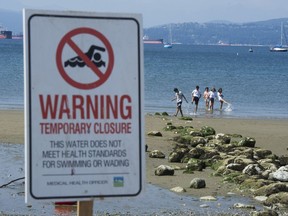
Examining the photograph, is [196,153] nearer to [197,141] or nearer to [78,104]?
[197,141]

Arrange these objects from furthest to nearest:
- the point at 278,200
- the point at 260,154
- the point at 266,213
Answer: the point at 260,154 < the point at 278,200 < the point at 266,213

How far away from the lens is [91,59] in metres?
3.93

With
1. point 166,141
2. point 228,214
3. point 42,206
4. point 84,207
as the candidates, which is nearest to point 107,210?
point 42,206

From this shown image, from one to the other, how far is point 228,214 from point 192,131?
13.6 metres

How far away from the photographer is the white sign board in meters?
3.89

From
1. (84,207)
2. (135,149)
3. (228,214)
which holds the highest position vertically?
(135,149)

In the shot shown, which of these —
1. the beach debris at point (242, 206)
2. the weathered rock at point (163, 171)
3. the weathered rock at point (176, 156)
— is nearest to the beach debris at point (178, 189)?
the beach debris at point (242, 206)

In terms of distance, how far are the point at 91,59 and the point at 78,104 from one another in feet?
0.77

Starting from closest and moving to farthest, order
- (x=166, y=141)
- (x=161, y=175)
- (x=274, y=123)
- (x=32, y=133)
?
(x=32, y=133)
(x=161, y=175)
(x=166, y=141)
(x=274, y=123)

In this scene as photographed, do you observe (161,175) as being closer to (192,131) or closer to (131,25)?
(192,131)

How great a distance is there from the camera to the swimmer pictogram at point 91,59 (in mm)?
3922

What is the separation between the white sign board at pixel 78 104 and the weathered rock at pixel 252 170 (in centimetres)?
1410

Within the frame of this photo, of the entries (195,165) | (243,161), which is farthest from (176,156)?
(243,161)

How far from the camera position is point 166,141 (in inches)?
998
